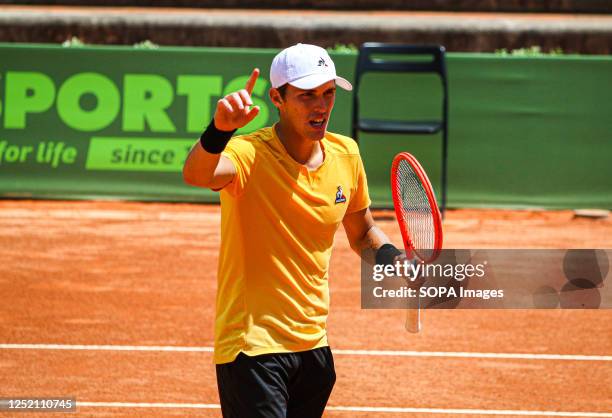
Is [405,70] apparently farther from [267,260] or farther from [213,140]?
[213,140]

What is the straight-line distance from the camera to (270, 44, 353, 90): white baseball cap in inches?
162

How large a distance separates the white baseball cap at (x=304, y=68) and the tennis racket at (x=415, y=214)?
66cm

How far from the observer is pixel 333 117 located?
14789 mm

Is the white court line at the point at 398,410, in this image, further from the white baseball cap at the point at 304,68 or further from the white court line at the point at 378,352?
the white baseball cap at the point at 304,68

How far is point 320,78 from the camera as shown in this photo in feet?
13.5

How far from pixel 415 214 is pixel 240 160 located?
104cm

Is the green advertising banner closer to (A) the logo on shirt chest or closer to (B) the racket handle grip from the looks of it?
(B) the racket handle grip

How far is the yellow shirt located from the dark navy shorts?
1.7 inches

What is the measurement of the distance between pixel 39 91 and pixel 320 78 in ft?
37.2

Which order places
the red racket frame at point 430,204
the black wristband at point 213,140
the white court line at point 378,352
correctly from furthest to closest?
the white court line at point 378,352 < the red racket frame at point 430,204 < the black wristband at point 213,140

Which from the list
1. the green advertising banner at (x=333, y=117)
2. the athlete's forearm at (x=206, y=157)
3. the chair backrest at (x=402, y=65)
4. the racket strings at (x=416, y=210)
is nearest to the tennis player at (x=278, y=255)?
the athlete's forearm at (x=206, y=157)

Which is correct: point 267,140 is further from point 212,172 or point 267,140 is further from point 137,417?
point 137,417

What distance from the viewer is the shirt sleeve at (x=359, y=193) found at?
14.8 feet

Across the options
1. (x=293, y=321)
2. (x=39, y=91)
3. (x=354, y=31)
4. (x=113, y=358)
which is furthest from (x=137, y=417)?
(x=354, y=31)
